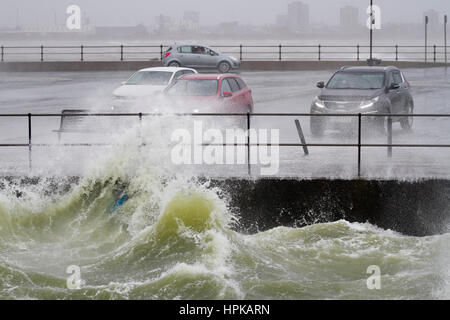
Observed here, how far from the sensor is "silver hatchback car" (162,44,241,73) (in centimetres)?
4453

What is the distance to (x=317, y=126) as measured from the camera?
2192 cm

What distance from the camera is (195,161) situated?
17406 millimetres

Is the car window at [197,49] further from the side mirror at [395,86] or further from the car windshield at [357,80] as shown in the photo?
the side mirror at [395,86]

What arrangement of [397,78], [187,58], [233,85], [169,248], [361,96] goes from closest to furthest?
[169,248] < [361,96] < [233,85] < [397,78] < [187,58]

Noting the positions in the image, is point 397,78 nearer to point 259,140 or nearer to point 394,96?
point 394,96

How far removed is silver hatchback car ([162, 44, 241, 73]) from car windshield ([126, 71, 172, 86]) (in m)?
18.9

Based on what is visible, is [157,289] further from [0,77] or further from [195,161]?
[0,77]

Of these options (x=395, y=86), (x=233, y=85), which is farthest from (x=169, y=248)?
(x=395, y=86)

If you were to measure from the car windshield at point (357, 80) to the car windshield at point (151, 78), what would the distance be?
489 centimetres

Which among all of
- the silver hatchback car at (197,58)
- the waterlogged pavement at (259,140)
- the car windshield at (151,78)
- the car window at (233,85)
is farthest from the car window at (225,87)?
the silver hatchback car at (197,58)

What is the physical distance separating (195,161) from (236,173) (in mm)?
1263

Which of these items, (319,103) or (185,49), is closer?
(319,103)

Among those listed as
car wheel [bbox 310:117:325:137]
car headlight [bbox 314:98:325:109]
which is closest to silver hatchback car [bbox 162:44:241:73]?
car wheel [bbox 310:117:325:137]

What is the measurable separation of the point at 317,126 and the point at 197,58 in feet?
76.3
